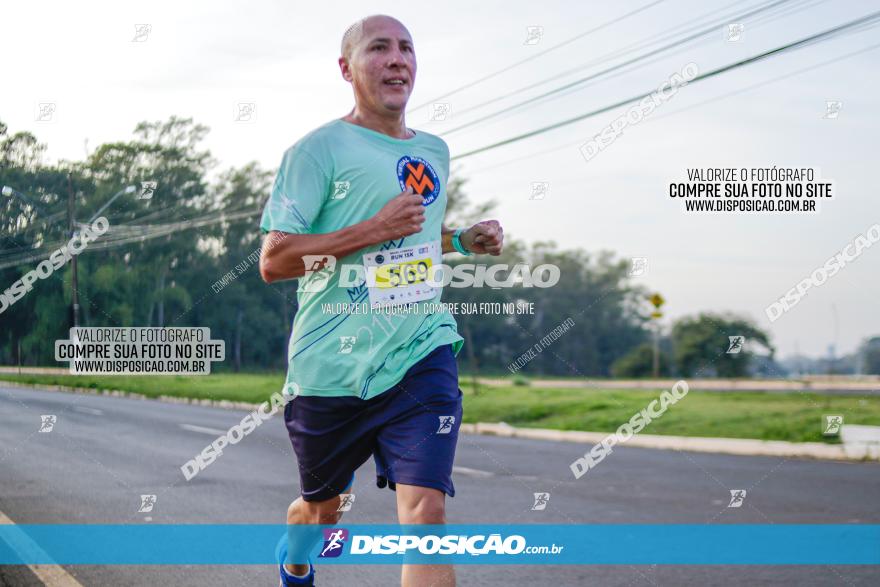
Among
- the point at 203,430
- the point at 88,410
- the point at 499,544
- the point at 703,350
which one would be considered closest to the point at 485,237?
the point at 499,544

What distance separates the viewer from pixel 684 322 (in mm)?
34438

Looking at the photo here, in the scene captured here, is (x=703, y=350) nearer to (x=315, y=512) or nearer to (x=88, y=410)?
(x=88, y=410)

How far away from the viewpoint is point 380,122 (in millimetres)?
3113

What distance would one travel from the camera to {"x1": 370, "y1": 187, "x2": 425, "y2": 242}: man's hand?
2.86m

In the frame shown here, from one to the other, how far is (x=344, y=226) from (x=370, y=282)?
199 mm

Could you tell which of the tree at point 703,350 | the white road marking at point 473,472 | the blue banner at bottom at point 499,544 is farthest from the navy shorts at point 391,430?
the tree at point 703,350

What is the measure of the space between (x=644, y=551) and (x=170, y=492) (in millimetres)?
3832

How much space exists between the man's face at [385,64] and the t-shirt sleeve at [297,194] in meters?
0.30

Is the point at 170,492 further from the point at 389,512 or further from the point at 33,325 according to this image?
the point at 33,325

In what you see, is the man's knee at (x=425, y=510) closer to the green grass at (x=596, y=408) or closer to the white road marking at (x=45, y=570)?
the white road marking at (x=45, y=570)

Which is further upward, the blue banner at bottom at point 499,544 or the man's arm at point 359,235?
the man's arm at point 359,235

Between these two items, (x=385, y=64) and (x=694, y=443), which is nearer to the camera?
(x=385, y=64)

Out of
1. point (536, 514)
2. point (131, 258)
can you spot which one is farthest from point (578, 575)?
point (131, 258)

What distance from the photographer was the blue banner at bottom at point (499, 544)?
194 inches
